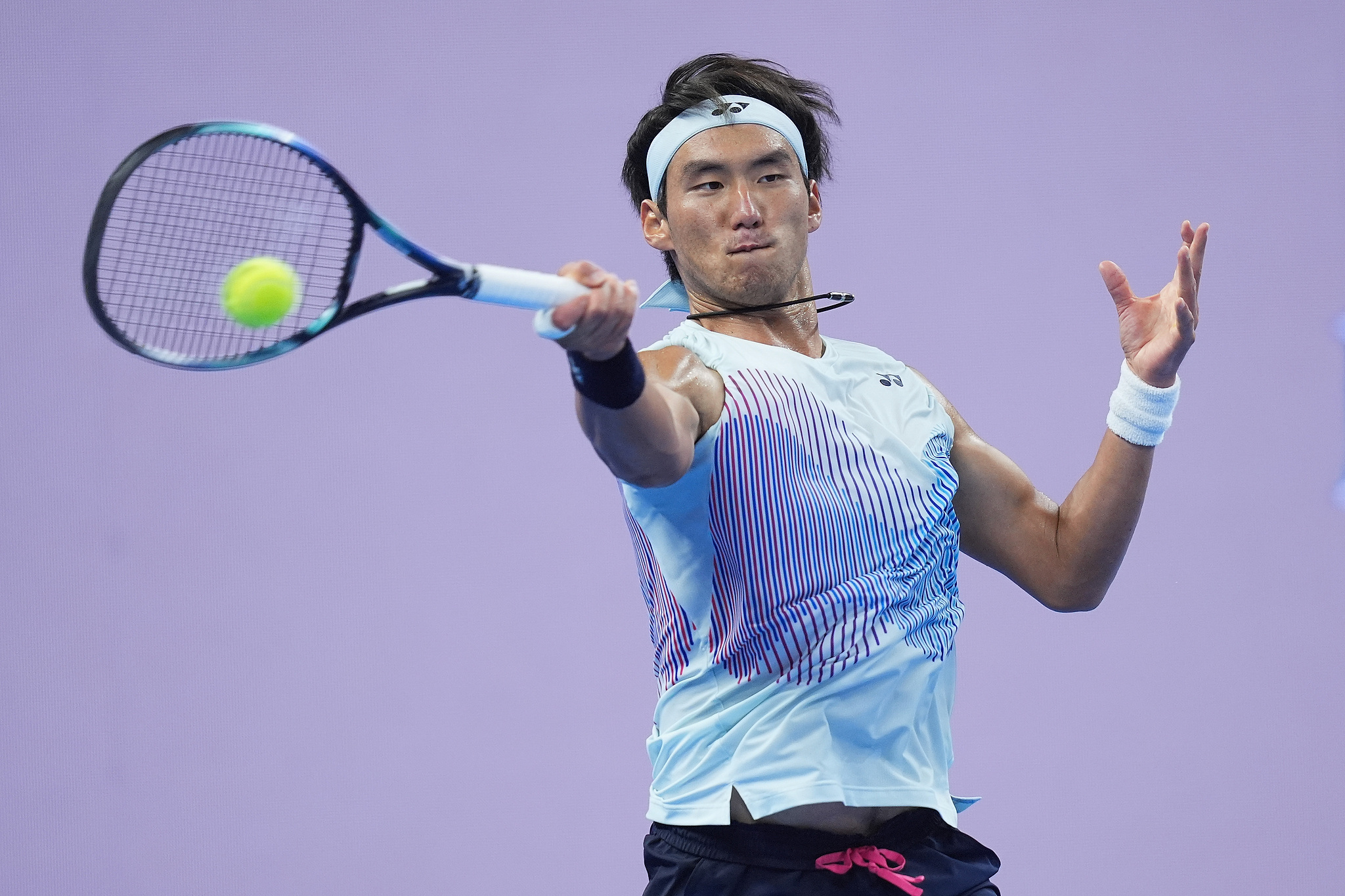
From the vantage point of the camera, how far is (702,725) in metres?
1.71

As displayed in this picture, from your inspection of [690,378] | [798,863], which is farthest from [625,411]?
[798,863]

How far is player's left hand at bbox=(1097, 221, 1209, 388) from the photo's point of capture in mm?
1917

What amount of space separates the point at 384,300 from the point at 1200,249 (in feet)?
3.64

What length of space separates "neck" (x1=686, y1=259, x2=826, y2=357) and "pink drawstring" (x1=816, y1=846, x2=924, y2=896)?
646mm

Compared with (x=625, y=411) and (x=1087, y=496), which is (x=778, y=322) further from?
(x=625, y=411)

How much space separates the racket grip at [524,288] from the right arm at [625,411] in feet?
0.04

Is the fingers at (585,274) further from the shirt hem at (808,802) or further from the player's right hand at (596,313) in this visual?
the shirt hem at (808,802)

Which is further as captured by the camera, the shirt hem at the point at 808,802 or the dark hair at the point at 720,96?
the dark hair at the point at 720,96

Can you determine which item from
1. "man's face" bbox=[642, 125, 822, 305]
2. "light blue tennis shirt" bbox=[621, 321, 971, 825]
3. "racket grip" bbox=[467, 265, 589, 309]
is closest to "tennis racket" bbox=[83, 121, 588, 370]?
"racket grip" bbox=[467, 265, 589, 309]

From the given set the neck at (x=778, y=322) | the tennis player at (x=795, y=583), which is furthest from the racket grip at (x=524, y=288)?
the neck at (x=778, y=322)

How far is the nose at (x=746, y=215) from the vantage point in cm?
195

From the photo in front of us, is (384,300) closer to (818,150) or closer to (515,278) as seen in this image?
(515,278)

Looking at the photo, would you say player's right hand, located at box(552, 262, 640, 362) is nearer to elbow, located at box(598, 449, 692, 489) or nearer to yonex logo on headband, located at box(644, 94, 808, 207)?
elbow, located at box(598, 449, 692, 489)

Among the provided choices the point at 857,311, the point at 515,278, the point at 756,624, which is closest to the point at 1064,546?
the point at 756,624
